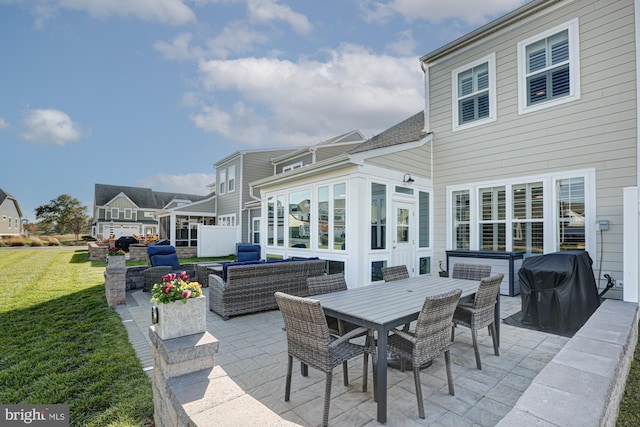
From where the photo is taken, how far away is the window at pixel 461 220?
7.41 m

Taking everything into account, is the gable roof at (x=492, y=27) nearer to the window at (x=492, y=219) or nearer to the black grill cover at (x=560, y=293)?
the window at (x=492, y=219)

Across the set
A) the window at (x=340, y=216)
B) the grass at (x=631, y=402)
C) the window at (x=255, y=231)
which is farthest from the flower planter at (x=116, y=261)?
the window at (x=255, y=231)

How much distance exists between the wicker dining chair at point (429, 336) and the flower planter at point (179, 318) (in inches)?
61.5

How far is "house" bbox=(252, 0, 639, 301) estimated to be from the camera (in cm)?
540

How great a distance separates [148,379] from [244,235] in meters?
13.1

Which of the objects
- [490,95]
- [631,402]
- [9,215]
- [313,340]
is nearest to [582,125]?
[490,95]

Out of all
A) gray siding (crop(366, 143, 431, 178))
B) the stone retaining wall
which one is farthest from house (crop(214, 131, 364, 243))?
the stone retaining wall

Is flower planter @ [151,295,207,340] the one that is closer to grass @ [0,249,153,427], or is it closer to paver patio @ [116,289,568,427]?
paver patio @ [116,289,568,427]

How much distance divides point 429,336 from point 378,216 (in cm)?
435

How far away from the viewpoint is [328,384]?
223 cm

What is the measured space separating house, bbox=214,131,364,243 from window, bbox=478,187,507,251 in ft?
26.9

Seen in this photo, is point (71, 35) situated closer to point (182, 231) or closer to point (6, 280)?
point (6, 280)

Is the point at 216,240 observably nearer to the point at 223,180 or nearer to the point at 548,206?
the point at 223,180

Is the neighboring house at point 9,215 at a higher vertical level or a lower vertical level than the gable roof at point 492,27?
lower
